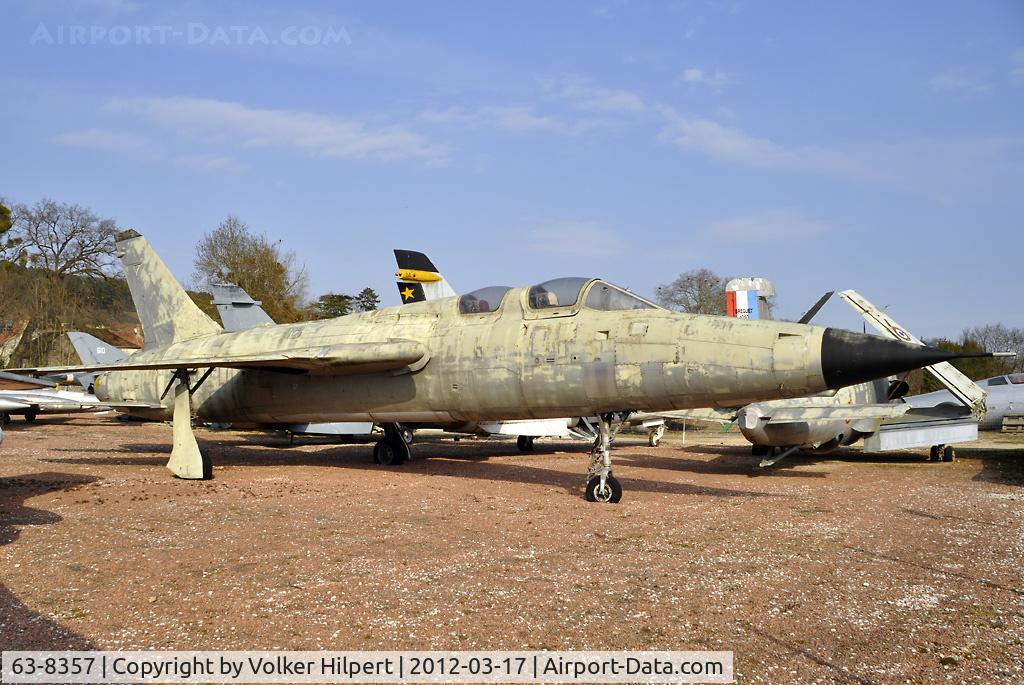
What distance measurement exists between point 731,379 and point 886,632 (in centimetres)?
456

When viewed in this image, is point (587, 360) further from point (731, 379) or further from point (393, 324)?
point (393, 324)

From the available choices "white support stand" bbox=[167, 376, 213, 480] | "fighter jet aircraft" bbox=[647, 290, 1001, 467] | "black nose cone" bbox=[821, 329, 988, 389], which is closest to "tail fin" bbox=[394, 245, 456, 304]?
"fighter jet aircraft" bbox=[647, 290, 1001, 467]

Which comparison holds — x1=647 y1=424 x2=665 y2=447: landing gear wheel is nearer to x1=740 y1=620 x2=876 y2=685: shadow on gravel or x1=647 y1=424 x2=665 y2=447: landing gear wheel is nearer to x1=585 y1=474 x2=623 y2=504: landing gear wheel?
x1=585 y1=474 x2=623 y2=504: landing gear wheel

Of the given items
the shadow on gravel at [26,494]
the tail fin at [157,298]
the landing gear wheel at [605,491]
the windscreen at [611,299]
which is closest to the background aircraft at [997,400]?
the windscreen at [611,299]

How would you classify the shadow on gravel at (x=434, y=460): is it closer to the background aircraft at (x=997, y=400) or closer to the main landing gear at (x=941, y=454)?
the main landing gear at (x=941, y=454)

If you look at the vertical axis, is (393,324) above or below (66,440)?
above

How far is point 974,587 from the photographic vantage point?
19.4ft

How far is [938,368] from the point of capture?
18.8 metres

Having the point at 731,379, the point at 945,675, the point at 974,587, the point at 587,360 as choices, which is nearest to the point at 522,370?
the point at 587,360

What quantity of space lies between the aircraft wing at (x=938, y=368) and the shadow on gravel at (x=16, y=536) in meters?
17.0

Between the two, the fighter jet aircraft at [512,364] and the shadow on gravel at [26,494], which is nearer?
the shadow on gravel at [26,494]

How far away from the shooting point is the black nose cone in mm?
7984

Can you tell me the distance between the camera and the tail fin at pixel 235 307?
984 inches

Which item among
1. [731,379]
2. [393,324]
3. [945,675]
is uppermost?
[393,324]
